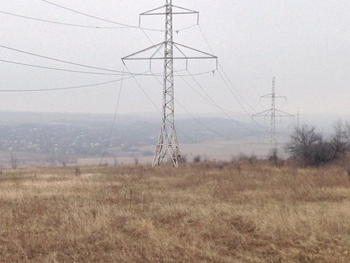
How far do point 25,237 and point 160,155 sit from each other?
25620 mm

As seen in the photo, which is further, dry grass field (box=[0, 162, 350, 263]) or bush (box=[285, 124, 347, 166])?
bush (box=[285, 124, 347, 166])

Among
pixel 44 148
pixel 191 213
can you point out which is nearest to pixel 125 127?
pixel 44 148

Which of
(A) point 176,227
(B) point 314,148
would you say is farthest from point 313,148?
(A) point 176,227

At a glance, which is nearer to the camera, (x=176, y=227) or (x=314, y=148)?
(x=176, y=227)

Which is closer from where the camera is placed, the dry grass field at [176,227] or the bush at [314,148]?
the dry grass field at [176,227]

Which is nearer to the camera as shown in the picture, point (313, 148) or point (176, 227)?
point (176, 227)

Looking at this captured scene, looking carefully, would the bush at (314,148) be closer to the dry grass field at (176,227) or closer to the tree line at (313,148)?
the tree line at (313,148)

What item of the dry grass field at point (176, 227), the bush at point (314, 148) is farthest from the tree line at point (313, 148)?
the dry grass field at point (176, 227)

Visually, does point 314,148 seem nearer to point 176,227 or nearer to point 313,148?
point 313,148

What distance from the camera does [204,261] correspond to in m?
7.55

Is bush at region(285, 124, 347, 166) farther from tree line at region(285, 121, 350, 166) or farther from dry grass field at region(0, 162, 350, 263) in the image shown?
dry grass field at region(0, 162, 350, 263)

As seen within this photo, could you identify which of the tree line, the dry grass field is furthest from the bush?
the dry grass field

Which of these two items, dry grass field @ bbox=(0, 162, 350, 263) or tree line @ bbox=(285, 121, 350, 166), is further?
tree line @ bbox=(285, 121, 350, 166)

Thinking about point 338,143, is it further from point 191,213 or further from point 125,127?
point 125,127
